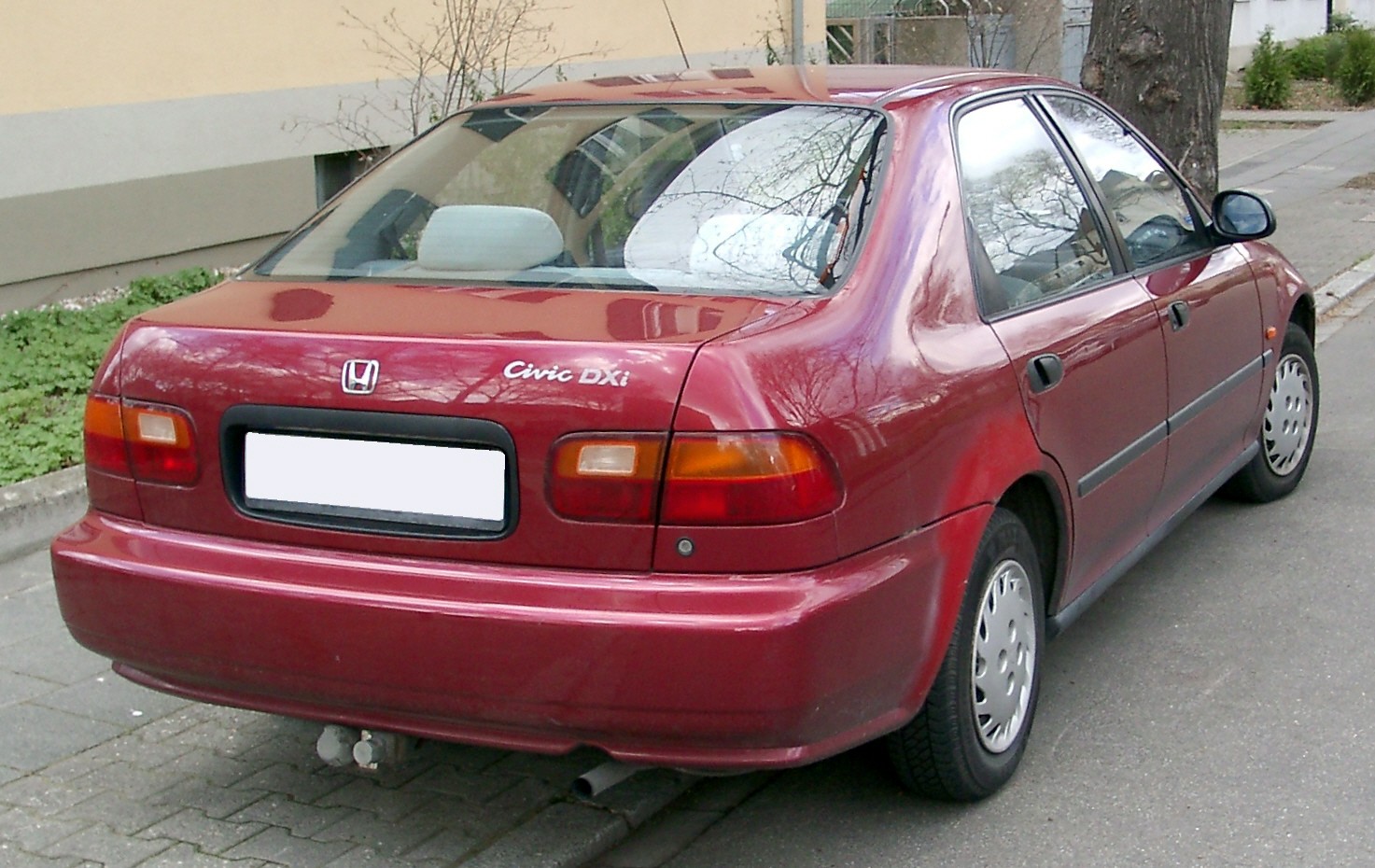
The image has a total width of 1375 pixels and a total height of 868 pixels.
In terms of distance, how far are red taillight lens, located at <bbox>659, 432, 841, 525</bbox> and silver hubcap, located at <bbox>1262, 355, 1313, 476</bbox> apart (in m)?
3.23

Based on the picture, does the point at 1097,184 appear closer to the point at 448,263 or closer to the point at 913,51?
the point at 448,263

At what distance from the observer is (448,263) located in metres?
3.54

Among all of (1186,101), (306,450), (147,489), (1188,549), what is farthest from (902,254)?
(1186,101)

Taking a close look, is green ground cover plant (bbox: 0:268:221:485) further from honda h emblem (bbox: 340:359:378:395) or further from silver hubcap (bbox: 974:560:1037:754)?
silver hubcap (bbox: 974:560:1037:754)

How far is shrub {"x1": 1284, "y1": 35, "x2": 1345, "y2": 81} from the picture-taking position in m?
26.9

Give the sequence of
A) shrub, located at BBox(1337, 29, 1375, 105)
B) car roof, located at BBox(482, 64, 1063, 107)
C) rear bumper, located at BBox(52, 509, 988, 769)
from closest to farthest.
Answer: rear bumper, located at BBox(52, 509, 988, 769)
car roof, located at BBox(482, 64, 1063, 107)
shrub, located at BBox(1337, 29, 1375, 105)

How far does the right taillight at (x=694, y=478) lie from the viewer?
9.32 ft

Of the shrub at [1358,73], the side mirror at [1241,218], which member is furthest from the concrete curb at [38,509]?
the shrub at [1358,73]

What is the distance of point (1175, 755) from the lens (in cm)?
389

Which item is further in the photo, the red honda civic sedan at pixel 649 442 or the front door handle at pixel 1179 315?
the front door handle at pixel 1179 315

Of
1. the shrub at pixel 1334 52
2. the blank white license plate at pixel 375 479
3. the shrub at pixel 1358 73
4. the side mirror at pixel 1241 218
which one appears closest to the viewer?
the blank white license plate at pixel 375 479

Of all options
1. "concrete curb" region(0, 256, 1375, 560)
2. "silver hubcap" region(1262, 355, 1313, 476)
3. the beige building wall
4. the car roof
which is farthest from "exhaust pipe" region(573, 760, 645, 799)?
the beige building wall

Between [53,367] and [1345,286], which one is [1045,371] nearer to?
[53,367]

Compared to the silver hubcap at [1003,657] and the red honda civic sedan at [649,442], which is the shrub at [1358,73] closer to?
the red honda civic sedan at [649,442]
